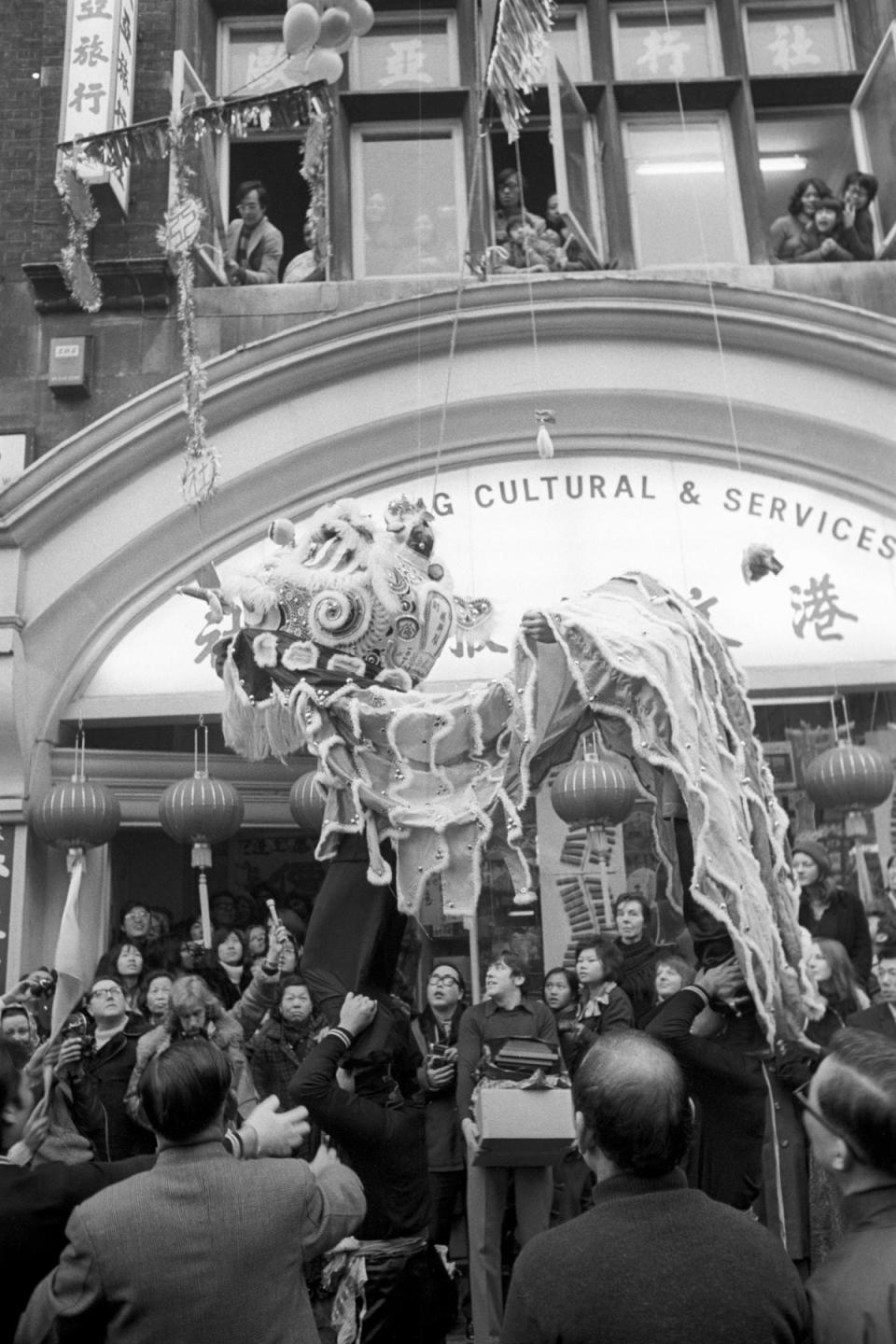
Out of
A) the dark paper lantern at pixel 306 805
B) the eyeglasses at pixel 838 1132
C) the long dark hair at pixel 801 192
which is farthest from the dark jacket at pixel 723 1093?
the long dark hair at pixel 801 192

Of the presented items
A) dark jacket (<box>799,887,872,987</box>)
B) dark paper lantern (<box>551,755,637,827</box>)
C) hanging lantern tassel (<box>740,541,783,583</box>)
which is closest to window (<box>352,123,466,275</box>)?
dark paper lantern (<box>551,755,637,827</box>)

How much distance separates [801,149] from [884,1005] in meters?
6.51

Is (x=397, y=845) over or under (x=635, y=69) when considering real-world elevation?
under

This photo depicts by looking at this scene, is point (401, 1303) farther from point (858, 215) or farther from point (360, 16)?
point (858, 215)

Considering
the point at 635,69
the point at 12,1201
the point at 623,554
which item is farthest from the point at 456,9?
the point at 12,1201

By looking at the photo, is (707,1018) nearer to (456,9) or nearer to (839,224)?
(839,224)

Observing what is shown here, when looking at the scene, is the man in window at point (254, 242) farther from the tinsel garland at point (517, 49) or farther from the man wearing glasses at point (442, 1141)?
the man wearing glasses at point (442, 1141)

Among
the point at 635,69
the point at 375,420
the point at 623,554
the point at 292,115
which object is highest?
the point at 635,69

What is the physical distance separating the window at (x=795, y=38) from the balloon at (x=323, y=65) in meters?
3.76

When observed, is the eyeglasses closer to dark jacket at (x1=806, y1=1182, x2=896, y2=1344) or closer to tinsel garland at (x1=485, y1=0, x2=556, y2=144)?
dark jacket at (x1=806, y1=1182, x2=896, y2=1344)

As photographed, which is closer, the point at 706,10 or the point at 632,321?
the point at 632,321

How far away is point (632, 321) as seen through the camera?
7.71 m

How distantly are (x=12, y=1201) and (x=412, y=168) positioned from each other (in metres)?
7.84

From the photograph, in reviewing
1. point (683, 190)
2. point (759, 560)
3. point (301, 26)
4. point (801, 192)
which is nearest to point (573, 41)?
point (683, 190)
